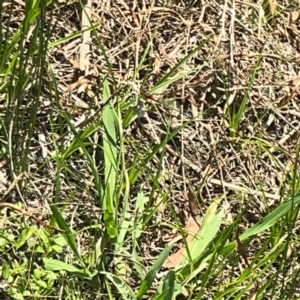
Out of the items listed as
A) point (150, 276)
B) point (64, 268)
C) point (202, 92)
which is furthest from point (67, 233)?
point (202, 92)

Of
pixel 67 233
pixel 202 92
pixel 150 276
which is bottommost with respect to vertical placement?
pixel 150 276

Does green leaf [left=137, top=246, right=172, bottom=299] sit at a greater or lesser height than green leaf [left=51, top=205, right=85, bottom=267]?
lesser

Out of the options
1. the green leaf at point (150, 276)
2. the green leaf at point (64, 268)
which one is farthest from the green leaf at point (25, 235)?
the green leaf at point (150, 276)

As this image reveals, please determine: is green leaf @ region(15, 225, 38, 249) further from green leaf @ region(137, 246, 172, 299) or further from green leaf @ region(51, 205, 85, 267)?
green leaf @ region(137, 246, 172, 299)

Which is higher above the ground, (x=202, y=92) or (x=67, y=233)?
(x=202, y=92)

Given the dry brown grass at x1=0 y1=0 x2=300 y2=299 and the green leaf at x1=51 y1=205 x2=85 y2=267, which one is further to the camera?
the dry brown grass at x1=0 y1=0 x2=300 y2=299

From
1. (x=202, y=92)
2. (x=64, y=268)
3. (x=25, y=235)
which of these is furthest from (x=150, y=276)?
(x=202, y=92)

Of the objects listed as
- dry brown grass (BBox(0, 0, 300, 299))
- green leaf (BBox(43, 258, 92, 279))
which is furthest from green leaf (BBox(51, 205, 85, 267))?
dry brown grass (BBox(0, 0, 300, 299))

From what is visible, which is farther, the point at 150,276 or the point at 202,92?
the point at 202,92

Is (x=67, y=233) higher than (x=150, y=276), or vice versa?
(x=67, y=233)

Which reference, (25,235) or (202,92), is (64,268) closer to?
(25,235)

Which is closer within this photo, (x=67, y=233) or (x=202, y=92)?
(x=67, y=233)

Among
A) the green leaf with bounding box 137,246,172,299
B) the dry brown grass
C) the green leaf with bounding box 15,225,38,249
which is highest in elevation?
the dry brown grass

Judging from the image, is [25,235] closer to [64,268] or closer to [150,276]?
[64,268]
